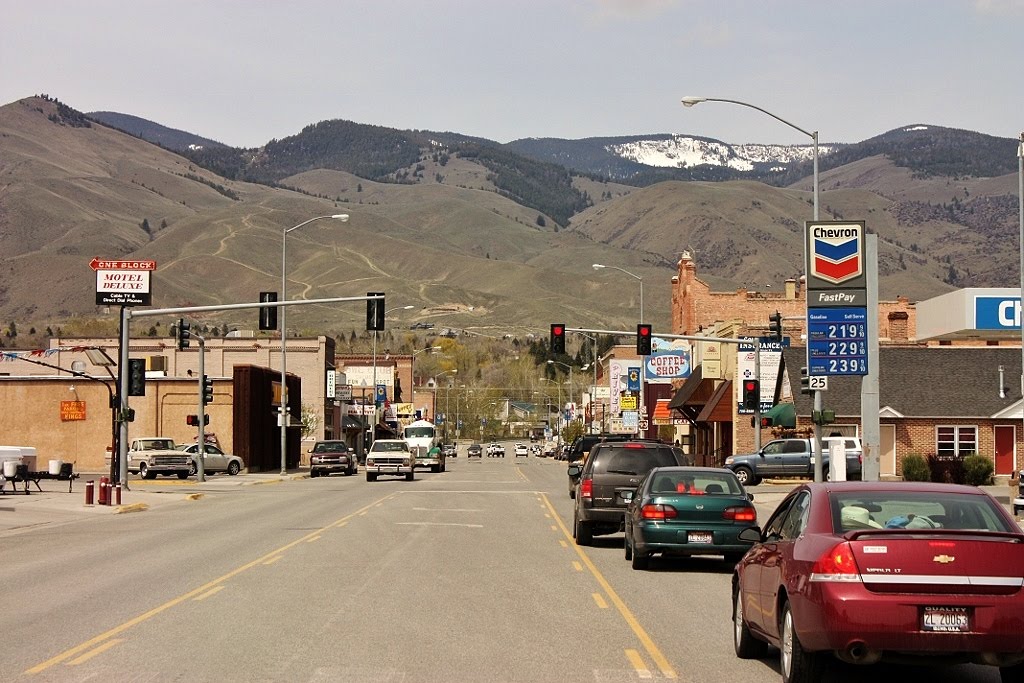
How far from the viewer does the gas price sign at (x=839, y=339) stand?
98.9ft

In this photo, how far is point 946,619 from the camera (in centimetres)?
959

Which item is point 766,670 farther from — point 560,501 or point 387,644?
point 560,501

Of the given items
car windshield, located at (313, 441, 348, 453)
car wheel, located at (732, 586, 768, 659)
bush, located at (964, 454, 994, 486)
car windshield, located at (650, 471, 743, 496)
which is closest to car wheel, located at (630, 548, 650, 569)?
car windshield, located at (650, 471, 743, 496)

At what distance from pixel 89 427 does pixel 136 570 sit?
187ft

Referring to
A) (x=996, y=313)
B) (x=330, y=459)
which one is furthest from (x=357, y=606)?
(x=996, y=313)

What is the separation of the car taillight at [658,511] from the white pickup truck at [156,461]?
43.3 meters

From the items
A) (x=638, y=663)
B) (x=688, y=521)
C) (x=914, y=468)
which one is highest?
(x=688, y=521)

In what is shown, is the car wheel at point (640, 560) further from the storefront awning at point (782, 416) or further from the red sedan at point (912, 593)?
the storefront awning at point (782, 416)

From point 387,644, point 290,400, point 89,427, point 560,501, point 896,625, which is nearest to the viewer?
point 896,625

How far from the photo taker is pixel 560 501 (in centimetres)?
4184

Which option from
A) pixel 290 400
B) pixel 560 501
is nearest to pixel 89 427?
pixel 290 400

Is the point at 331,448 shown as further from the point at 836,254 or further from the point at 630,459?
the point at 630,459

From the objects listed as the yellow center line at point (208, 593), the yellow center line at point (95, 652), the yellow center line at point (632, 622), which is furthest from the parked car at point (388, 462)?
the yellow center line at point (95, 652)

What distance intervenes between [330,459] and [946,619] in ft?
202
